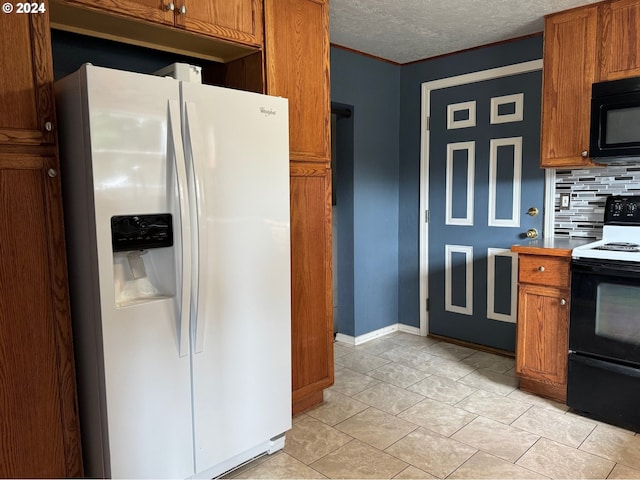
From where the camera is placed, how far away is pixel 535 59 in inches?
128

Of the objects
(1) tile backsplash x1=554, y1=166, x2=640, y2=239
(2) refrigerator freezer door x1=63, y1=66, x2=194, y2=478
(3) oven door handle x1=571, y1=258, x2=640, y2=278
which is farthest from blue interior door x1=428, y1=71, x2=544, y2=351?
(2) refrigerator freezer door x1=63, y1=66, x2=194, y2=478

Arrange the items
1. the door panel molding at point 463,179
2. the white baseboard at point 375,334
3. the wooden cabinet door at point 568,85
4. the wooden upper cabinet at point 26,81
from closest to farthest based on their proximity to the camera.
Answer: the wooden upper cabinet at point 26,81 < the wooden cabinet door at point 568,85 < the door panel molding at point 463,179 < the white baseboard at point 375,334

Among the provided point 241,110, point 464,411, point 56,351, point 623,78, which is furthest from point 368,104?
point 56,351

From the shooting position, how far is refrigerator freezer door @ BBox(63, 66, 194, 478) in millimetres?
1578

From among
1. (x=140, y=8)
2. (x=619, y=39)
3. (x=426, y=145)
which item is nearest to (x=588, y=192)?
(x=619, y=39)

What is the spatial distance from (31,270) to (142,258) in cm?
36

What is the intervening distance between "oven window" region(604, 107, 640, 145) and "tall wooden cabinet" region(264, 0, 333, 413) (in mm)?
1588

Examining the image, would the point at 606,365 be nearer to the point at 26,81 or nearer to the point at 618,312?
the point at 618,312

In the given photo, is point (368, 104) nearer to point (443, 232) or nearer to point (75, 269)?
point (443, 232)

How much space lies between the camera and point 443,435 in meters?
2.41

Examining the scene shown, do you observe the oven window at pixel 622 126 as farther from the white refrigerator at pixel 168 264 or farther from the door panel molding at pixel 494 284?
the white refrigerator at pixel 168 264

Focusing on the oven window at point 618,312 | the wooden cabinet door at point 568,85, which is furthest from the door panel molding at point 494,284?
the oven window at point 618,312

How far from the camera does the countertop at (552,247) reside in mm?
2640

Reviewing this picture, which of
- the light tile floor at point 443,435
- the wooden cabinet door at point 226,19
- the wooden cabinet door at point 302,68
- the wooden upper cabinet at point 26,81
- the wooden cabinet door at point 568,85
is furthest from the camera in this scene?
the wooden cabinet door at point 568,85
